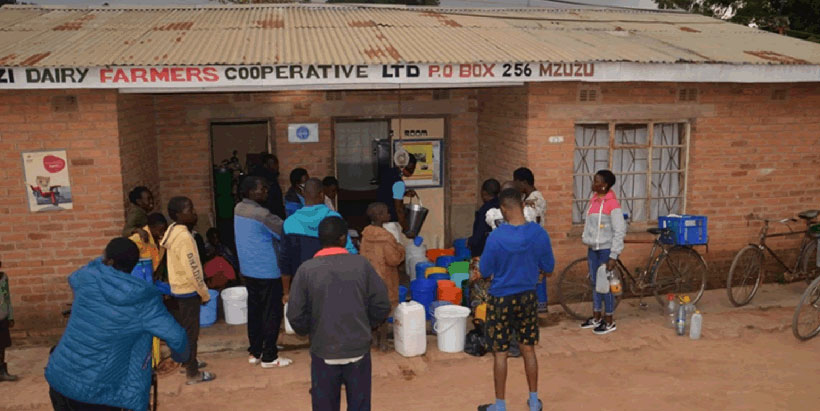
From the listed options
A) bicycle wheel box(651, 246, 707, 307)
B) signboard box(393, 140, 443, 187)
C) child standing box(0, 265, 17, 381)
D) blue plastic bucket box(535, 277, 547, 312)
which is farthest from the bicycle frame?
child standing box(0, 265, 17, 381)

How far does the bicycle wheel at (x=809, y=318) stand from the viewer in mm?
7477

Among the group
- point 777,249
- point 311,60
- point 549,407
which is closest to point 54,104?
point 311,60

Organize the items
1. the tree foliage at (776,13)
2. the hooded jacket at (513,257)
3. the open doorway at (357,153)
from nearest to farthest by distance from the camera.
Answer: the hooded jacket at (513,257) → the open doorway at (357,153) → the tree foliage at (776,13)

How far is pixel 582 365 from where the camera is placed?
704 centimetres

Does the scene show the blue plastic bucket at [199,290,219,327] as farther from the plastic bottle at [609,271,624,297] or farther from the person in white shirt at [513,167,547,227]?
the plastic bottle at [609,271,624,297]

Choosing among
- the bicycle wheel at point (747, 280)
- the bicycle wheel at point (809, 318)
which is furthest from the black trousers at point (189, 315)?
the bicycle wheel at point (747, 280)

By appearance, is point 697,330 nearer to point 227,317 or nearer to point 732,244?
point 732,244

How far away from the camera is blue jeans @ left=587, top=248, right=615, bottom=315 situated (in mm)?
7676

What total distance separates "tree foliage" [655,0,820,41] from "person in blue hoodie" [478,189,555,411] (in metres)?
19.4

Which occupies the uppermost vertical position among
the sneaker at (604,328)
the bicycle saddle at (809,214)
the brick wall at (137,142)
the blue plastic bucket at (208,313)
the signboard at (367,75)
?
the signboard at (367,75)

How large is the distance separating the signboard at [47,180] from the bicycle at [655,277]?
5873 millimetres

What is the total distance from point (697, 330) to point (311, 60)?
5240mm

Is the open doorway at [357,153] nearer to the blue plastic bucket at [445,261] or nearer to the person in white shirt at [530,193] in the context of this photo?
the blue plastic bucket at [445,261]

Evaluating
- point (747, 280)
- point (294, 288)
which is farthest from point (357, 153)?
point (294, 288)
